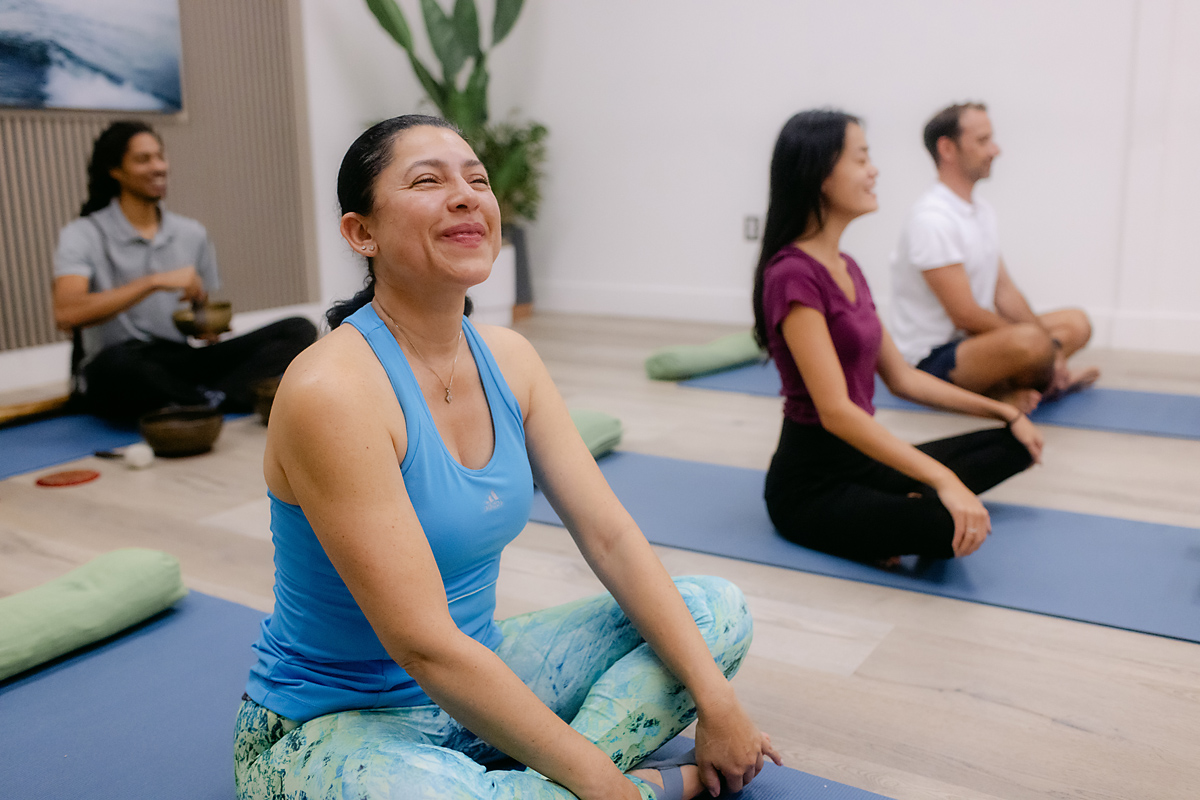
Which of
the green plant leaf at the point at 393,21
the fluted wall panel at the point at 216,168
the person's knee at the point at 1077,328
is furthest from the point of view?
the green plant leaf at the point at 393,21

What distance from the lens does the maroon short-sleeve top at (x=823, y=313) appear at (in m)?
Result: 1.93

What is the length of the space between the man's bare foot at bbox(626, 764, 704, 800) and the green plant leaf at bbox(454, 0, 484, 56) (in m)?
4.38

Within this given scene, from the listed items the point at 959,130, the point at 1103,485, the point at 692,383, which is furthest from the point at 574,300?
the point at 1103,485

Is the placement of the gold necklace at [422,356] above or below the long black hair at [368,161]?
below

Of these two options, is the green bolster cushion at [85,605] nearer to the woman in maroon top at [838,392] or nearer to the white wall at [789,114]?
the woman in maroon top at [838,392]

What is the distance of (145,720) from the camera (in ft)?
4.87

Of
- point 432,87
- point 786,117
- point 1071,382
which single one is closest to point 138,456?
point 432,87

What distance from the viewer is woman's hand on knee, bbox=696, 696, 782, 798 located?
1126mm

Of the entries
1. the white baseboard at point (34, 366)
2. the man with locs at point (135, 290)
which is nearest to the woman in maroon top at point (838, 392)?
the man with locs at point (135, 290)

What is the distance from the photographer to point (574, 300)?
5.67 metres

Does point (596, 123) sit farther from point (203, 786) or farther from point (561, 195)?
point (203, 786)

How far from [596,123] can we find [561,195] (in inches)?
17.5

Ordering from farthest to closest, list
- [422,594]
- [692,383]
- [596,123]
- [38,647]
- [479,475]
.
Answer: [596,123] → [692,383] → [38,647] → [479,475] → [422,594]

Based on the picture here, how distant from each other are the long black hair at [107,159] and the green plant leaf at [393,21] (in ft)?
6.51
